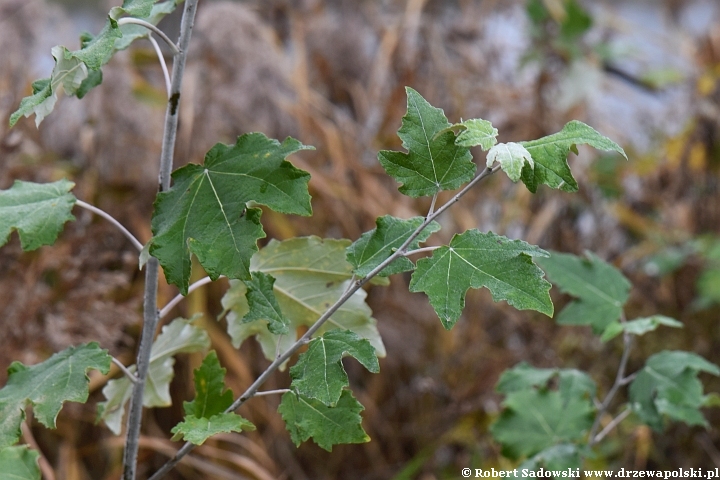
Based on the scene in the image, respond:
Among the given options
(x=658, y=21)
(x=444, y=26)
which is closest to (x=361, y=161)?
(x=444, y=26)

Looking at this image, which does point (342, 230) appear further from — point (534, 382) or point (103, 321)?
point (534, 382)

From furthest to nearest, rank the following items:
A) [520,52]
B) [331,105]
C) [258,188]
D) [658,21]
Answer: [658,21] < [520,52] < [331,105] < [258,188]

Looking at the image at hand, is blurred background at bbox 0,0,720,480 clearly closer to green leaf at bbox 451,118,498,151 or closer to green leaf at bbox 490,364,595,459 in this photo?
green leaf at bbox 490,364,595,459

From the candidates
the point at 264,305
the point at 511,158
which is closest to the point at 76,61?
the point at 264,305

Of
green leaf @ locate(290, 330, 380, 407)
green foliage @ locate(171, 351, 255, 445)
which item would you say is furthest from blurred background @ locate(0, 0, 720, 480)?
green leaf @ locate(290, 330, 380, 407)

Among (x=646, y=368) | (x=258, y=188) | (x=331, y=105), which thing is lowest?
(x=331, y=105)

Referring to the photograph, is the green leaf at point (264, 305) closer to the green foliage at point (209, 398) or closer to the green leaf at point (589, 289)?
the green foliage at point (209, 398)
